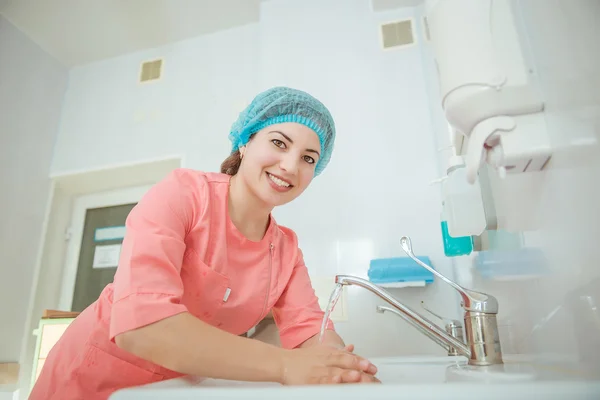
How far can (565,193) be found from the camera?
581 mm

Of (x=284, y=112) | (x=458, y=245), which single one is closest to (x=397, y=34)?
(x=458, y=245)

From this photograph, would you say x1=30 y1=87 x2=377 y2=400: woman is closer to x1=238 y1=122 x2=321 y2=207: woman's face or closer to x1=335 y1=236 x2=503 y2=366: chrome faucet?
x1=238 y1=122 x2=321 y2=207: woman's face

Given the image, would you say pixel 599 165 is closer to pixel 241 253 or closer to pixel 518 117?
pixel 518 117

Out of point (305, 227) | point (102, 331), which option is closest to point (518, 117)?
point (102, 331)

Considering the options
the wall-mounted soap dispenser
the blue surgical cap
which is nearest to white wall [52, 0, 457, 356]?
the wall-mounted soap dispenser

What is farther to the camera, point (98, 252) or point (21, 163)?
point (98, 252)

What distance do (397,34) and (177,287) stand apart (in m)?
1.83

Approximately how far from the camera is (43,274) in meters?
2.38

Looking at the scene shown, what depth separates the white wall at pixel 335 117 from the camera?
166cm

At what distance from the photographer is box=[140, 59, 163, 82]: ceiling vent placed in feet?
8.21

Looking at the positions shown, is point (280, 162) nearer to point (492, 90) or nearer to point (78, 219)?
point (492, 90)

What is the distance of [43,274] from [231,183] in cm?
204

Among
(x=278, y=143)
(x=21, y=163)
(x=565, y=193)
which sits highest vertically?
(x=21, y=163)

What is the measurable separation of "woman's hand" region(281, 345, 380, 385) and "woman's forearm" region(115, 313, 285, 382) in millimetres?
17
